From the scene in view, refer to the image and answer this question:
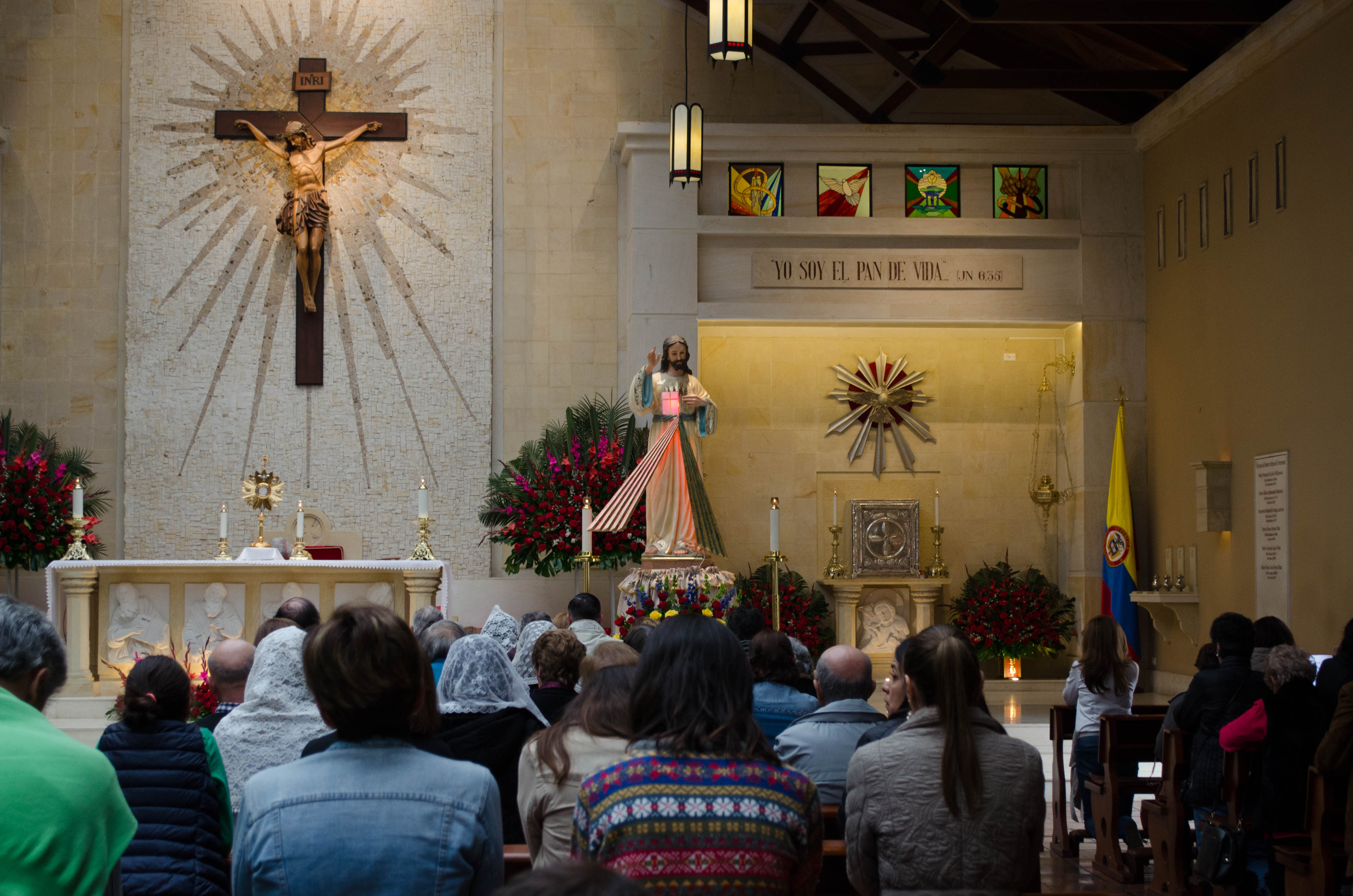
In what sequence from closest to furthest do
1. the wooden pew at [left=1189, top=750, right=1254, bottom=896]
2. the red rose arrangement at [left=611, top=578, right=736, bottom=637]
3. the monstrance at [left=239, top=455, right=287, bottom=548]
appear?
1. the wooden pew at [left=1189, top=750, right=1254, bottom=896]
2. the red rose arrangement at [left=611, top=578, right=736, bottom=637]
3. the monstrance at [left=239, top=455, right=287, bottom=548]

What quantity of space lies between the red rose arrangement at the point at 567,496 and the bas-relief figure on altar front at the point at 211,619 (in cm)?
262

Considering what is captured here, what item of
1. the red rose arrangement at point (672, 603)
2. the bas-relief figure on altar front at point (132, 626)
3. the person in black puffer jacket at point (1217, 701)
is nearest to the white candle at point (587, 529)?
the red rose arrangement at point (672, 603)

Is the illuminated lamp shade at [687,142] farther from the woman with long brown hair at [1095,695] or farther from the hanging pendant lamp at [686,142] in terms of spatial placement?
the woman with long brown hair at [1095,695]

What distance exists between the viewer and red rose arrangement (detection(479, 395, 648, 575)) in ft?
38.1

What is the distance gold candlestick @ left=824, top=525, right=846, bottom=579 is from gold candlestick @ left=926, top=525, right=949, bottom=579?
0.82 meters

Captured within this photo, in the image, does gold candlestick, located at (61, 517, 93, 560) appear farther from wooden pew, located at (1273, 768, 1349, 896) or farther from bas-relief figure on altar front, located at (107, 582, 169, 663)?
wooden pew, located at (1273, 768, 1349, 896)

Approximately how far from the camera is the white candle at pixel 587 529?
9.23 metres

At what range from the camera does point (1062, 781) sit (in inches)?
268

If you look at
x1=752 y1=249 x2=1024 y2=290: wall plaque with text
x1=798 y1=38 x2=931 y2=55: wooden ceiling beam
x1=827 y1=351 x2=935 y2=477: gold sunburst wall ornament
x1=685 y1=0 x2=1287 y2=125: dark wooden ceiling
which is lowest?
x1=827 y1=351 x2=935 y2=477: gold sunburst wall ornament

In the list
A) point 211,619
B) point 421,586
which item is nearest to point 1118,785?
point 421,586

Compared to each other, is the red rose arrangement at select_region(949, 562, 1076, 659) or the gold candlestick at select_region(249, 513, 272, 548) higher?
the gold candlestick at select_region(249, 513, 272, 548)

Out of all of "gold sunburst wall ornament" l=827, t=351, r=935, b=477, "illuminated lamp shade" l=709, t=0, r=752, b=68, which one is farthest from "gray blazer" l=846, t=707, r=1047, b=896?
"gold sunburst wall ornament" l=827, t=351, r=935, b=477

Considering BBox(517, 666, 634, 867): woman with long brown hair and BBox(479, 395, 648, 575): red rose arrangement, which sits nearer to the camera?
BBox(517, 666, 634, 867): woman with long brown hair

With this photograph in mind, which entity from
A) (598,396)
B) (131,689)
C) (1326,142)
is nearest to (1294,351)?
(1326,142)
